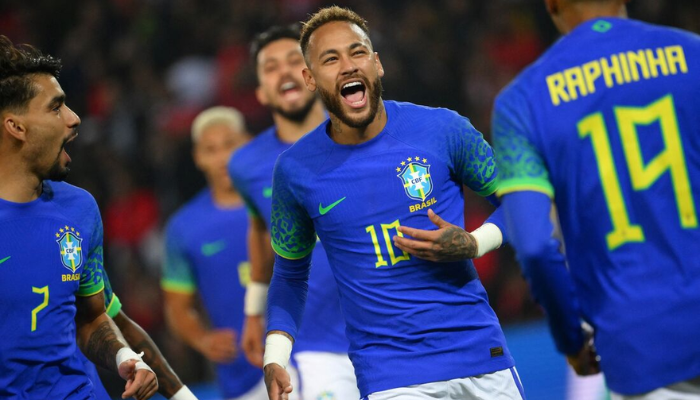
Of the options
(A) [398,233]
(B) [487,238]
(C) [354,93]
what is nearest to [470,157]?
(B) [487,238]

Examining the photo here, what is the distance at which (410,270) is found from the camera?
4.12 metres

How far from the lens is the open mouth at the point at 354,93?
431 cm

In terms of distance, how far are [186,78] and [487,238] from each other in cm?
913

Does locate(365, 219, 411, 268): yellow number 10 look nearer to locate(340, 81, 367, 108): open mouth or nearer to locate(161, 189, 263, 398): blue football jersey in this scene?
locate(340, 81, 367, 108): open mouth

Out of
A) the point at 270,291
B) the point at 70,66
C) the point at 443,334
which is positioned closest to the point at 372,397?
the point at 443,334

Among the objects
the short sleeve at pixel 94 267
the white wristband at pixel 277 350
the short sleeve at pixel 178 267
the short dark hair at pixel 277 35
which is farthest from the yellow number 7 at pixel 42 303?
the short sleeve at pixel 178 267

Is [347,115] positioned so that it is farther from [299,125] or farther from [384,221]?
[299,125]

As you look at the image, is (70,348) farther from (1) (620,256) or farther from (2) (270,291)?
(1) (620,256)

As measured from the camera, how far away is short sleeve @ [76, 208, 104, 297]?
14.7 ft

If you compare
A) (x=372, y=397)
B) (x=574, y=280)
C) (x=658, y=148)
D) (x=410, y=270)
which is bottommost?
(x=372, y=397)

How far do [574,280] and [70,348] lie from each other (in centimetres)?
220

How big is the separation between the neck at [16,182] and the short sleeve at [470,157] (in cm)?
181

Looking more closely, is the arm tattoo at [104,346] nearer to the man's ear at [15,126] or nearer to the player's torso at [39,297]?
the player's torso at [39,297]

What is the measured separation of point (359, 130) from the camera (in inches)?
172
